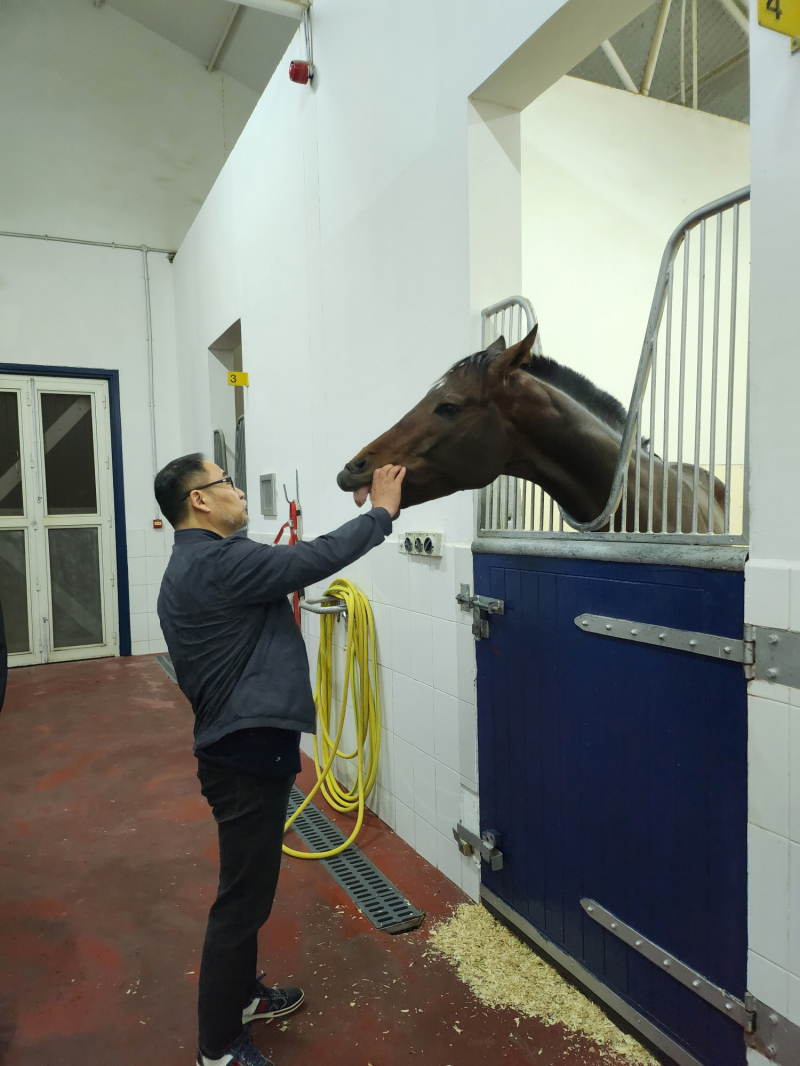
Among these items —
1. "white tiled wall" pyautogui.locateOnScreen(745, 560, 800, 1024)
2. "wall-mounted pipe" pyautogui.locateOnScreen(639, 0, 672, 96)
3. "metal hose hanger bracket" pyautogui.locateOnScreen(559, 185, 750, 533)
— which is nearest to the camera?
"white tiled wall" pyautogui.locateOnScreen(745, 560, 800, 1024)

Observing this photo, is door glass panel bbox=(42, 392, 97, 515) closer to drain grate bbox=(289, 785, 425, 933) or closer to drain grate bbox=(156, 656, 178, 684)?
drain grate bbox=(156, 656, 178, 684)

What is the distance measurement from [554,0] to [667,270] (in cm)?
→ 78

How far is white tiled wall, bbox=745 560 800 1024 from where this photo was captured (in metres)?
1.20

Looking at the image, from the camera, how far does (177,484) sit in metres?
1.63

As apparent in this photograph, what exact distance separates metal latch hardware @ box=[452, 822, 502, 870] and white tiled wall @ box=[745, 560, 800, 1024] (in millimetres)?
851

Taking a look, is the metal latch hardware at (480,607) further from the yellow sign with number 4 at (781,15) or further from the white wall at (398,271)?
the yellow sign with number 4 at (781,15)

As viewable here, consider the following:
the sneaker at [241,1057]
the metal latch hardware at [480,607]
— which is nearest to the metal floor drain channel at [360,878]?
the sneaker at [241,1057]

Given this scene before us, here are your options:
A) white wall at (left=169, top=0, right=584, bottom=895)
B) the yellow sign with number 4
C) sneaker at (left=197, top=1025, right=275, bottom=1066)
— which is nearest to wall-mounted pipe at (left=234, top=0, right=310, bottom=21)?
white wall at (left=169, top=0, right=584, bottom=895)

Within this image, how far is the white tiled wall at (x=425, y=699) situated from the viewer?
7.25 feet

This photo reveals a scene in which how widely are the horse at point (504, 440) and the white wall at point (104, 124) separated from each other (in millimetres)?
5589

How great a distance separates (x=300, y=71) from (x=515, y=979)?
3646 mm

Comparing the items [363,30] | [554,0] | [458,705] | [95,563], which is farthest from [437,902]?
[95,563]

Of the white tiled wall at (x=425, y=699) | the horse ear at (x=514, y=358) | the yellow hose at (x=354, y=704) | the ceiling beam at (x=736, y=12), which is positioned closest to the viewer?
the horse ear at (x=514, y=358)

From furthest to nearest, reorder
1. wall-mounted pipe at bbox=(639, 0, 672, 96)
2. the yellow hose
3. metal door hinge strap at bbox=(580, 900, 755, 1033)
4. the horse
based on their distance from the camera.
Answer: wall-mounted pipe at bbox=(639, 0, 672, 96) → the yellow hose → the horse → metal door hinge strap at bbox=(580, 900, 755, 1033)
